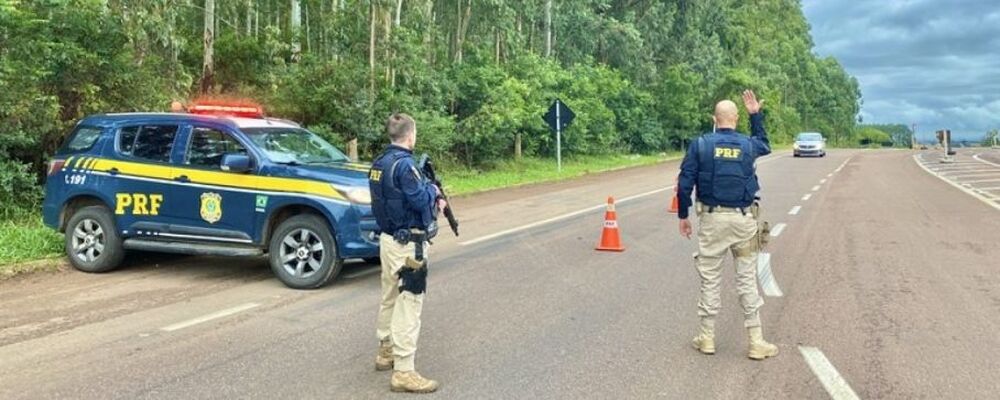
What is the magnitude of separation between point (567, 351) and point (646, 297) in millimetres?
2079

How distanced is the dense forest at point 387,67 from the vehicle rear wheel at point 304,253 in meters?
4.82

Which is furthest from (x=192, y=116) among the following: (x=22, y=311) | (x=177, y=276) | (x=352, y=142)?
(x=352, y=142)

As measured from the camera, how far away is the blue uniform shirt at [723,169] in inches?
217

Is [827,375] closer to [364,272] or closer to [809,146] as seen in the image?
[364,272]

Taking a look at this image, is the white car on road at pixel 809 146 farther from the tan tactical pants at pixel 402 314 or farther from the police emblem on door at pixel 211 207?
the tan tactical pants at pixel 402 314

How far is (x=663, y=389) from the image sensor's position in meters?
4.89

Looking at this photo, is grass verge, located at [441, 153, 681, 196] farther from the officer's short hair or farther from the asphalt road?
the officer's short hair

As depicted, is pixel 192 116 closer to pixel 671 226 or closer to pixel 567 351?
pixel 567 351

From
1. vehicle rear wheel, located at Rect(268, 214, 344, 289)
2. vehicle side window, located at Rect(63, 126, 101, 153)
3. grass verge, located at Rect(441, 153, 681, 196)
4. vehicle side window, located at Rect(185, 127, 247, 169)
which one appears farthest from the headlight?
grass verge, located at Rect(441, 153, 681, 196)

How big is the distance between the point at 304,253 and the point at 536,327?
2.80 metres

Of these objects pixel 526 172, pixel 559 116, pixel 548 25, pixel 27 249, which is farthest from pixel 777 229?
pixel 548 25

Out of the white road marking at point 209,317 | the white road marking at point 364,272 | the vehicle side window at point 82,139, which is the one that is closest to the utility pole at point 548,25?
the white road marking at point 364,272

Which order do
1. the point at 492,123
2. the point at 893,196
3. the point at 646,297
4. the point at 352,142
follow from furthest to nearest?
1. the point at 492,123
2. the point at 352,142
3. the point at 893,196
4. the point at 646,297

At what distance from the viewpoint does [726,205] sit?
18.2 ft
